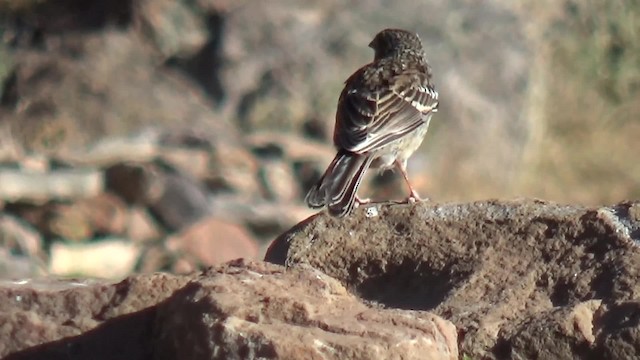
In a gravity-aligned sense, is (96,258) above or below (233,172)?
below

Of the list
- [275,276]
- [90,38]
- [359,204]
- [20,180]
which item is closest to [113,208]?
[20,180]

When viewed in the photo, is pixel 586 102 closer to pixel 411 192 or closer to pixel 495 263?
pixel 411 192

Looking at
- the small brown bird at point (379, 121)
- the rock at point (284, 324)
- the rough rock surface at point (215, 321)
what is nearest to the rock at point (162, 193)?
the small brown bird at point (379, 121)

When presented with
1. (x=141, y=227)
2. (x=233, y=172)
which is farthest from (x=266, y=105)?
(x=141, y=227)

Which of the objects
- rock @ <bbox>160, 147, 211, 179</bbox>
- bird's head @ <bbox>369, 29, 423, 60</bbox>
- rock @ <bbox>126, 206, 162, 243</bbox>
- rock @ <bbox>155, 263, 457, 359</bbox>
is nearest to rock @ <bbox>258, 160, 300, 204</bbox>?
rock @ <bbox>160, 147, 211, 179</bbox>

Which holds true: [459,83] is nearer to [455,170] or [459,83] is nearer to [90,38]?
[455,170]

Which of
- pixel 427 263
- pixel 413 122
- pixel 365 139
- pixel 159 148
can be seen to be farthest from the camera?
pixel 159 148
